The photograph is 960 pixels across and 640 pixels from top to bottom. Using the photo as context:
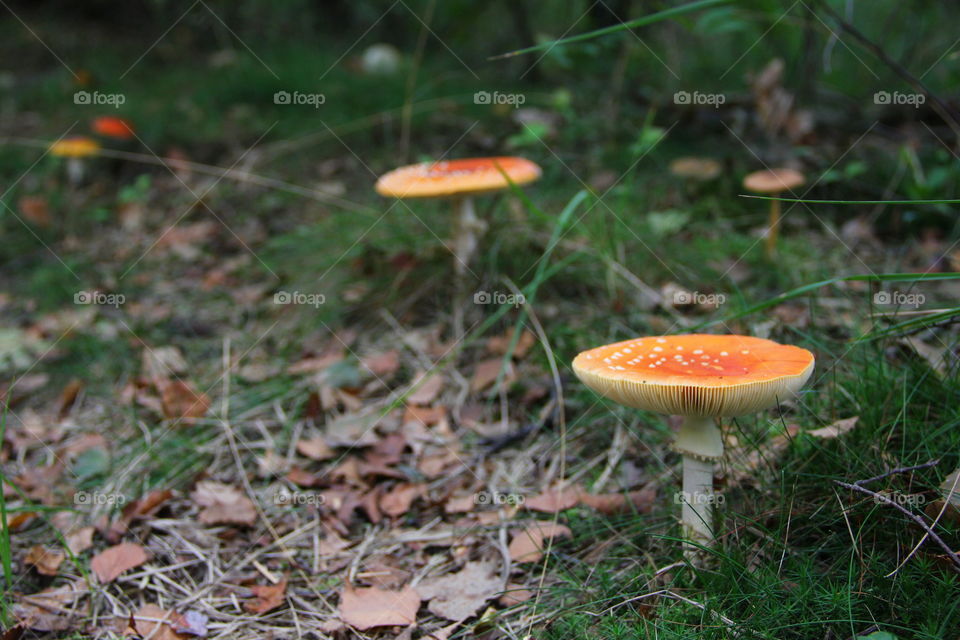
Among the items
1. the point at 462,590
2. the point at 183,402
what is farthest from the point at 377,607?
the point at 183,402

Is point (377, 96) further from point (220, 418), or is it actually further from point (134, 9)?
point (134, 9)

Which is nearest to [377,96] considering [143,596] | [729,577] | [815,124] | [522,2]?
[522,2]

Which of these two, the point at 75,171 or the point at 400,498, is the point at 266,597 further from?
the point at 75,171

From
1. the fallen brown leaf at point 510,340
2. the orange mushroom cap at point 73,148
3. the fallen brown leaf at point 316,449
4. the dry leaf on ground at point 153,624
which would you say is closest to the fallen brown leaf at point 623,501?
the fallen brown leaf at point 510,340

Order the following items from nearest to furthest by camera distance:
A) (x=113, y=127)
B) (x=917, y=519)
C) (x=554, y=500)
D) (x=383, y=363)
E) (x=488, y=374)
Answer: (x=917, y=519) < (x=554, y=500) < (x=488, y=374) < (x=383, y=363) < (x=113, y=127)

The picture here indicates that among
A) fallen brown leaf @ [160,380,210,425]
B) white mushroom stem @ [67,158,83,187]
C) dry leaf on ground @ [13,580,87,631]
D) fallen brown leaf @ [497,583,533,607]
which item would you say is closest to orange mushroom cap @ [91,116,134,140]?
white mushroom stem @ [67,158,83,187]

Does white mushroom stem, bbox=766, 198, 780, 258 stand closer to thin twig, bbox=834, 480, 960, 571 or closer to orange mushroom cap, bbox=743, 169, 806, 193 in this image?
orange mushroom cap, bbox=743, 169, 806, 193
